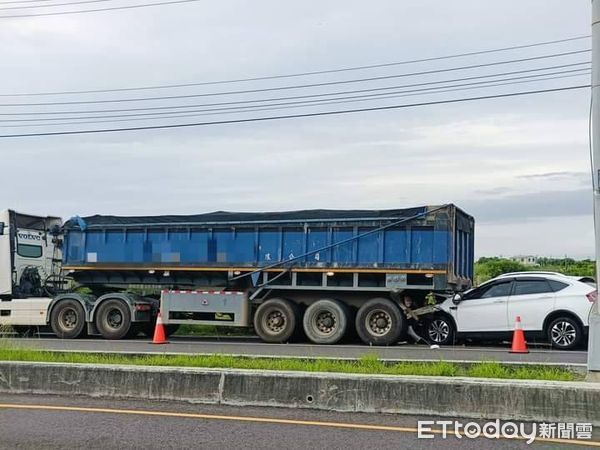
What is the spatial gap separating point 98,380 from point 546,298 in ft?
31.8

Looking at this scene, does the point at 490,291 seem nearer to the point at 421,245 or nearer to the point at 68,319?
the point at 421,245

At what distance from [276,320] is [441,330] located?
3.98 m

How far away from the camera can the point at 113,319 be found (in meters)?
19.2

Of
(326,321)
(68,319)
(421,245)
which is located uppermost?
(421,245)

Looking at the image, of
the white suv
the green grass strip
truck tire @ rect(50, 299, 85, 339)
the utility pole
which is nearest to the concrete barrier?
the green grass strip

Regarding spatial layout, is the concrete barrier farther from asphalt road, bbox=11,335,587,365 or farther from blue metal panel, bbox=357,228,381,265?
blue metal panel, bbox=357,228,381,265

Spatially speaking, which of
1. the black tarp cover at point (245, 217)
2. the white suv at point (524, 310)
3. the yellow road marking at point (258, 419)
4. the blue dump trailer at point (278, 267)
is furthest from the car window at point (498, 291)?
the yellow road marking at point (258, 419)

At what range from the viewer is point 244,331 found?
21.2 metres

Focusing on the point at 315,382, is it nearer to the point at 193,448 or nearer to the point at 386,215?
the point at 193,448

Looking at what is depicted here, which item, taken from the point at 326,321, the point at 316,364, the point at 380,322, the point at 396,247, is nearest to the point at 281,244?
the point at 326,321

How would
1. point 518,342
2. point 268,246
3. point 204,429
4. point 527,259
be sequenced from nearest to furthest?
point 204,429 → point 518,342 → point 268,246 → point 527,259

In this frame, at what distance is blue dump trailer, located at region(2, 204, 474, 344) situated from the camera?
55.7 feet

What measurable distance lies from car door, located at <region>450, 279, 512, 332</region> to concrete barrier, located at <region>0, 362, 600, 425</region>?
27.5 feet

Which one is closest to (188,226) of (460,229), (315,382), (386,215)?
(386,215)
